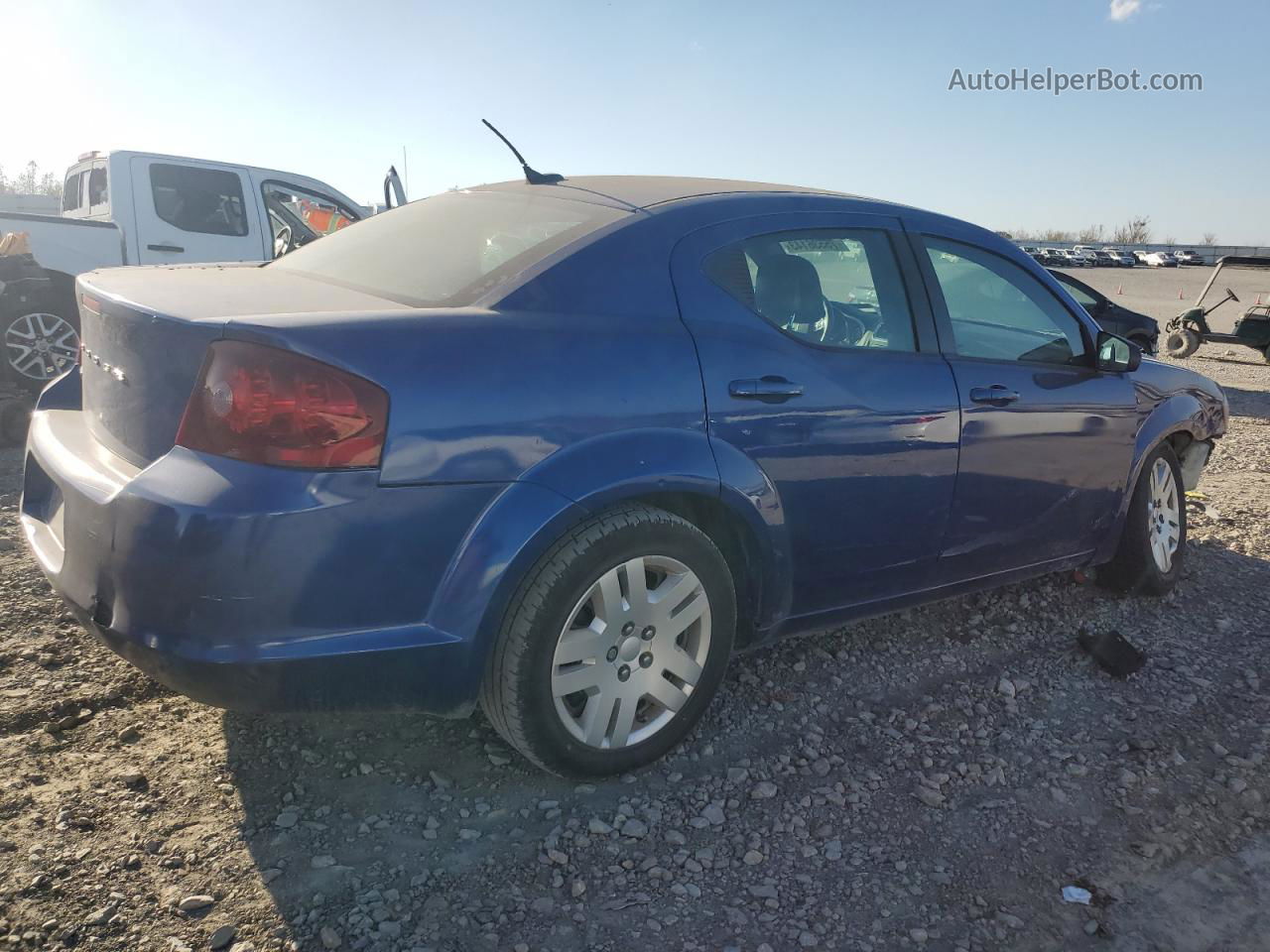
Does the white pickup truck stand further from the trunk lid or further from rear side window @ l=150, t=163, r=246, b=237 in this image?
the trunk lid

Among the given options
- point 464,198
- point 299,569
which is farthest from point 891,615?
point 299,569

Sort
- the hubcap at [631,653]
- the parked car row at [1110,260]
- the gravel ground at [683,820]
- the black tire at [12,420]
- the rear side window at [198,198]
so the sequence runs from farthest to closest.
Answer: the parked car row at [1110,260] → the rear side window at [198,198] → the black tire at [12,420] → the hubcap at [631,653] → the gravel ground at [683,820]

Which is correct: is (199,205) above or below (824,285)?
below

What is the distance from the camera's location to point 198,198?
325 inches

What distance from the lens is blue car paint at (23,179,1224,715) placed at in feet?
6.89

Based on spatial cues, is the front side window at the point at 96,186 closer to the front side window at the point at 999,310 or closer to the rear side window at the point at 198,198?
the rear side window at the point at 198,198

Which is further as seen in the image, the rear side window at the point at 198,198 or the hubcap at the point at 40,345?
the rear side window at the point at 198,198

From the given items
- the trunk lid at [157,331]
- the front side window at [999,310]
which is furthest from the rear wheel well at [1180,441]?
the trunk lid at [157,331]

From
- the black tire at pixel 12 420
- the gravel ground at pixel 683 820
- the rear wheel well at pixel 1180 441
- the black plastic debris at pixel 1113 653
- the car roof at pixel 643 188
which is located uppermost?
the car roof at pixel 643 188

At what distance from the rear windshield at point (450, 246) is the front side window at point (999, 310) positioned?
134 cm

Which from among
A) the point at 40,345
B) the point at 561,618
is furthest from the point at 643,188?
the point at 40,345

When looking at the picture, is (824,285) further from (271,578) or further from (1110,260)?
(1110,260)

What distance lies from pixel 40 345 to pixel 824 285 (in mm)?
6258

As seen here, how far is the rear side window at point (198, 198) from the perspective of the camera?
26.6 ft
